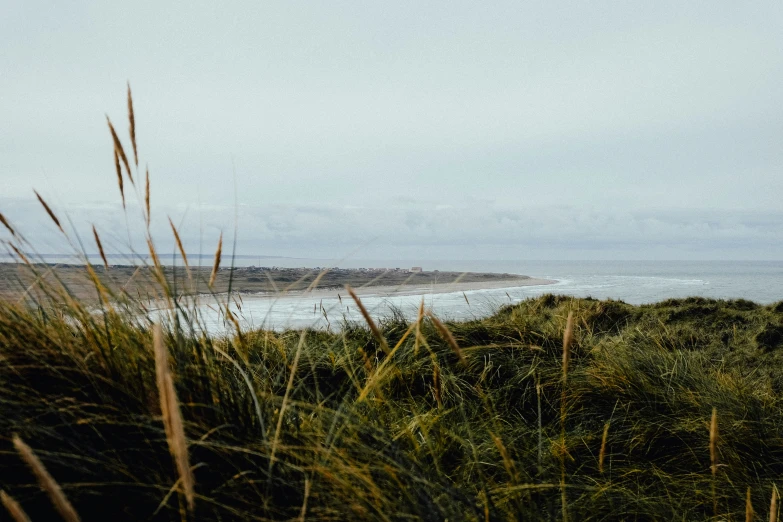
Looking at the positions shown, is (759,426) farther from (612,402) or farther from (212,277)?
(212,277)

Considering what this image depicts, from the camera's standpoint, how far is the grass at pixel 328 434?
135cm

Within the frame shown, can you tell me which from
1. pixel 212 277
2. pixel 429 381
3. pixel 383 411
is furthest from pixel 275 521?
pixel 429 381

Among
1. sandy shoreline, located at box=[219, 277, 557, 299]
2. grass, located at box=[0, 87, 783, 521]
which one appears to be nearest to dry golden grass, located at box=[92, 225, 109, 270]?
grass, located at box=[0, 87, 783, 521]

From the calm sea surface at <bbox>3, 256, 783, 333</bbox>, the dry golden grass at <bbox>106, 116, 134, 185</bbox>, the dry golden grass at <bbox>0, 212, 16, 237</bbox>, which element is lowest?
the calm sea surface at <bbox>3, 256, 783, 333</bbox>

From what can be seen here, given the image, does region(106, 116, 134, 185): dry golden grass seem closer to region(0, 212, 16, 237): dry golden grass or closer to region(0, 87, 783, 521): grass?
region(0, 87, 783, 521): grass

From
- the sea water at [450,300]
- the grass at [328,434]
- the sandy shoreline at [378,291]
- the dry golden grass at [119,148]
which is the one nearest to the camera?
the grass at [328,434]

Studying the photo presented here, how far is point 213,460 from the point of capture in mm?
1454

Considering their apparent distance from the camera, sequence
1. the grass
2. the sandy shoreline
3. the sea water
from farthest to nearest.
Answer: the sea water → the sandy shoreline → the grass

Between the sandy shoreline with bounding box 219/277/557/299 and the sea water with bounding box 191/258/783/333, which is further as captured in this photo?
the sea water with bounding box 191/258/783/333

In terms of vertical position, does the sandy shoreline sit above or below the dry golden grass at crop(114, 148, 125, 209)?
below

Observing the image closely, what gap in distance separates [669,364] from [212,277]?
288 centimetres

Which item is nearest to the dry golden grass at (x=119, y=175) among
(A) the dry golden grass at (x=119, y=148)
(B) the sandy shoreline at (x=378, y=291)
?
(A) the dry golden grass at (x=119, y=148)

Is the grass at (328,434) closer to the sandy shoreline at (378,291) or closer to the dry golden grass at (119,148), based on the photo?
the dry golden grass at (119,148)

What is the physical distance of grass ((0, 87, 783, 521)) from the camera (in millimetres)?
1350
